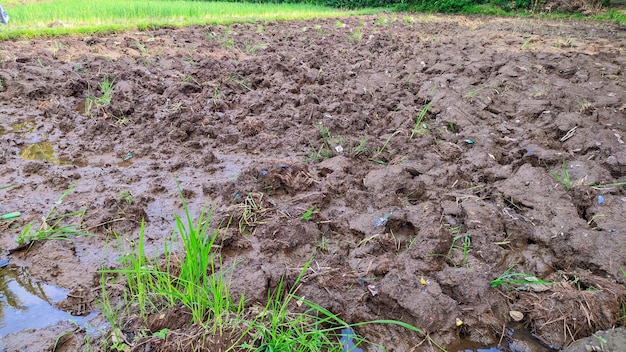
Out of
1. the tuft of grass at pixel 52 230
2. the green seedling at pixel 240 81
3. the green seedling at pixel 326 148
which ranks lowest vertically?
the tuft of grass at pixel 52 230

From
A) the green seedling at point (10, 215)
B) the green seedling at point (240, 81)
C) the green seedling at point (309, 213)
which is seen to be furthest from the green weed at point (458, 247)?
the green seedling at point (240, 81)

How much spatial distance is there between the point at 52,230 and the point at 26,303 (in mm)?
500

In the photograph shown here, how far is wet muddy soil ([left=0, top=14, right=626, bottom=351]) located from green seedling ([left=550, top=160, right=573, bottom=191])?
0.05ft

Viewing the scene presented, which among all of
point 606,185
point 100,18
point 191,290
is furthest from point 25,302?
point 100,18

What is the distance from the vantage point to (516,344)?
1.87 meters

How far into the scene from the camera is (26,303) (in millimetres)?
1982

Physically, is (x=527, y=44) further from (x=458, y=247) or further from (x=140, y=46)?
(x=140, y=46)

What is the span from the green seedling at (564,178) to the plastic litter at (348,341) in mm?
1873

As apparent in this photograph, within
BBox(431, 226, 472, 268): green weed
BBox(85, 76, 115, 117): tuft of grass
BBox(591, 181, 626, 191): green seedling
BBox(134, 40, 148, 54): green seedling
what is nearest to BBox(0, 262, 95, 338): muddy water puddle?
BBox(431, 226, 472, 268): green weed

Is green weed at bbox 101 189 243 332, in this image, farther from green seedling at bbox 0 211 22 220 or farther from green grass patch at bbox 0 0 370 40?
green grass patch at bbox 0 0 370 40

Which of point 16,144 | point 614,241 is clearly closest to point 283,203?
point 614,241

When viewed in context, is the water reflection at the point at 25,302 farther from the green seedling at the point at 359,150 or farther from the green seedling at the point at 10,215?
the green seedling at the point at 359,150

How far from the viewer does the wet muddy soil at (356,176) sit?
78.4 inches

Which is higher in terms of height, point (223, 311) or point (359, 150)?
point (359, 150)
